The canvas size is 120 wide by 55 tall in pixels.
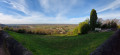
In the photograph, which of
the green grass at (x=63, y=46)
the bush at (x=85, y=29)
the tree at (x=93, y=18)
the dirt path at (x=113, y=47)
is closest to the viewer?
the dirt path at (x=113, y=47)

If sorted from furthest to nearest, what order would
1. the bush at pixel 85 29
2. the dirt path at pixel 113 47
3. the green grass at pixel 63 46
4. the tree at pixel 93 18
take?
the tree at pixel 93 18 < the bush at pixel 85 29 < the green grass at pixel 63 46 < the dirt path at pixel 113 47

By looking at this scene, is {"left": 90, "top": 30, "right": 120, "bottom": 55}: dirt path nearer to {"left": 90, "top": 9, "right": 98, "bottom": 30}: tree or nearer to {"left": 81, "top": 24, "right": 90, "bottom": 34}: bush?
{"left": 81, "top": 24, "right": 90, "bottom": 34}: bush

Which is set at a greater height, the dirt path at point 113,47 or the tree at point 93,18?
the tree at point 93,18

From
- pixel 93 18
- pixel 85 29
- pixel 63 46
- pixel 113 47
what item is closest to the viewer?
pixel 113 47

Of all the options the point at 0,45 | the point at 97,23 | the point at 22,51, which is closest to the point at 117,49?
the point at 22,51

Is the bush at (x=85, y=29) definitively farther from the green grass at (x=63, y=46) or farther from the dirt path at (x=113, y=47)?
the dirt path at (x=113, y=47)

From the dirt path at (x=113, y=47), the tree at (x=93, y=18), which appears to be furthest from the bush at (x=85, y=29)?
the dirt path at (x=113, y=47)

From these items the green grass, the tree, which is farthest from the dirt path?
the tree

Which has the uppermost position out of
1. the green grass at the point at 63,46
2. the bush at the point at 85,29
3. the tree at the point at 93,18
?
the tree at the point at 93,18

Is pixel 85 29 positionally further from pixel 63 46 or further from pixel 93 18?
pixel 63 46

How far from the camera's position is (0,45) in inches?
67.7

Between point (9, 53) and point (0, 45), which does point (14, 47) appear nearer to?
point (9, 53)

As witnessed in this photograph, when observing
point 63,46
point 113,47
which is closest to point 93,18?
point 63,46

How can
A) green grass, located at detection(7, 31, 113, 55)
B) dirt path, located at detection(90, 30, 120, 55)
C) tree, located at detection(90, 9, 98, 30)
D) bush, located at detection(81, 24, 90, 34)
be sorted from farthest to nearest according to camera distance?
tree, located at detection(90, 9, 98, 30) < bush, located at detection(81, 24, 90, 34) < green grass, located at detection(7, 31, 113, 55) < dirt path, located at detection(90, 30, 120, 55)
